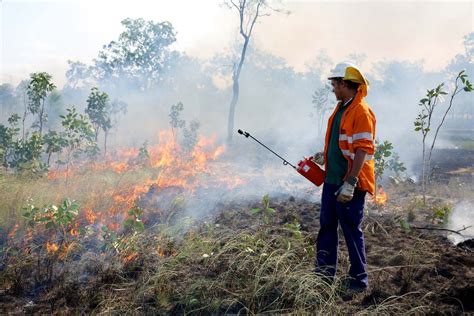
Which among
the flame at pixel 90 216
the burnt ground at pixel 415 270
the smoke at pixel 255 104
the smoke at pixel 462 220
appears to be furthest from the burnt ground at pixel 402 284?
the smoke at pixel 255 104

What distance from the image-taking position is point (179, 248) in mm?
4703

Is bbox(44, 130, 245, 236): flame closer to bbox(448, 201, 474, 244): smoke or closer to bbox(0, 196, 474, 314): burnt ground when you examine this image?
bbox(0, 196, 474, 314): burnt ground

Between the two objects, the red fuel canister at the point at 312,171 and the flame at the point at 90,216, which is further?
the flame at the point at 90,216

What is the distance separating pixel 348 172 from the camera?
3.55m

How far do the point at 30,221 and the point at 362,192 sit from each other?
4.29 meters

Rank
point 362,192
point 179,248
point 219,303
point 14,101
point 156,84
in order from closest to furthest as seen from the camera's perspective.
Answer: point 219,303 → point 362,192 → point 179,248 → point 14,101 → point 156,84

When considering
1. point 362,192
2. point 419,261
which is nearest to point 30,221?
point 362,192

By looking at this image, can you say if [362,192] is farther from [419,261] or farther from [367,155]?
[419,261]

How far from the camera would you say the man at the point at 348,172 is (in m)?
3.43

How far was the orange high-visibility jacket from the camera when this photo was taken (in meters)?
3.42

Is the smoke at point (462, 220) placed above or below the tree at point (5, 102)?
below

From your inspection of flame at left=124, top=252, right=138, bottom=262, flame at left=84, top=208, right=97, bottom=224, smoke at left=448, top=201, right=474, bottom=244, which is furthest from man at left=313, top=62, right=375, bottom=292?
flame at left=84, top=208, right=97, bottom=224

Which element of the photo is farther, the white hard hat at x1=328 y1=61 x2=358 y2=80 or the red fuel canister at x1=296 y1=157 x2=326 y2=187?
the red fuel canister at x1=296 y1=157 x2=326 y2=187

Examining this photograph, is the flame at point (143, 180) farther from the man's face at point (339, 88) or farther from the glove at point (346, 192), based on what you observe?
the man's face at point (339, 88)
